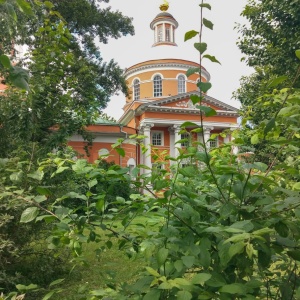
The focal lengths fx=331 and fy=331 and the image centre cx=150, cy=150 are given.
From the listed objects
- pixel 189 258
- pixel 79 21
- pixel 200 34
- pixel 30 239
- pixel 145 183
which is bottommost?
pixel 30 239

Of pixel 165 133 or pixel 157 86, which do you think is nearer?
pixel 165 133

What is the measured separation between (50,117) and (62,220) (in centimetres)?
383

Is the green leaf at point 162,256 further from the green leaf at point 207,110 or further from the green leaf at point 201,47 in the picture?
the green leaf at point 201,47

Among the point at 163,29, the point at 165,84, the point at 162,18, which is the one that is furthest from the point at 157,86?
the point at 162,18

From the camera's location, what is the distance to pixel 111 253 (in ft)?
21.7

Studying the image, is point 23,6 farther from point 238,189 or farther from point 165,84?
point 165,84

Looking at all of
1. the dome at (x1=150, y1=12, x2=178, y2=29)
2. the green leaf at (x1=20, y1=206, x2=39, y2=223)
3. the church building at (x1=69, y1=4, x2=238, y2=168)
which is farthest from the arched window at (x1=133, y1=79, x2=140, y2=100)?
the green leaf at (x1=20, y1=206, x2=39, y2=223)

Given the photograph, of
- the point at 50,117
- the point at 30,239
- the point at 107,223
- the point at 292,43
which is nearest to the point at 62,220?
the point at 107,223

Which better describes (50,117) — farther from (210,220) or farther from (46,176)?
(210,220)

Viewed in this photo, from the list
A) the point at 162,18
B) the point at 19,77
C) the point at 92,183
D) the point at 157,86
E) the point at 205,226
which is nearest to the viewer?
the point at 19,77

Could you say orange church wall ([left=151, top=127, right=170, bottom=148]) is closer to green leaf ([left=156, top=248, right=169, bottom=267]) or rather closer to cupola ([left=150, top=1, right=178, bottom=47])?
cupola ([left=150, top=1, right=178, bottom=47])

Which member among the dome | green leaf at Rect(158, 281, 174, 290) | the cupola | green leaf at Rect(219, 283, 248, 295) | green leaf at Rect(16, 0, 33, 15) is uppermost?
the dome

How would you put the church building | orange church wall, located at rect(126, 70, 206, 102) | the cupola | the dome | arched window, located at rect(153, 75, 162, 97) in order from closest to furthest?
the church building
orange church wall, located at rect(126, 70, 206, 102)
arched window, located at rect(153, 75, 162, 97)
the dome
the cupola

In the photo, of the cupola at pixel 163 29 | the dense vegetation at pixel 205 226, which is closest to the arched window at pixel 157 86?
the cupola at pixel 163 29
